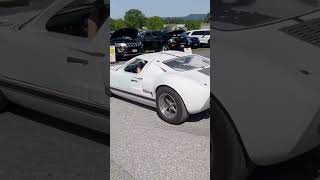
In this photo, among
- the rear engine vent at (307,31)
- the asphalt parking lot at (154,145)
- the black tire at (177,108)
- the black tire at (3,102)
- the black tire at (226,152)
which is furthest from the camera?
the black tire at (3,102)

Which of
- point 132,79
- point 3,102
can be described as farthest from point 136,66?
point 3,102

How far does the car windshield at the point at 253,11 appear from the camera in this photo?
1.98 m

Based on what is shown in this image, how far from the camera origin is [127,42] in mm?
2316

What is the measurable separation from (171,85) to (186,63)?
0.55ft

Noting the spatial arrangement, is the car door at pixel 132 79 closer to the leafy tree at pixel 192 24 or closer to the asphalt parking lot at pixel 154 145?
the asphalt parking lot at pixel 154 145

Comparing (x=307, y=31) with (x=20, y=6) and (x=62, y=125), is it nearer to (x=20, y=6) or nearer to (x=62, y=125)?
(x=62, y=125)

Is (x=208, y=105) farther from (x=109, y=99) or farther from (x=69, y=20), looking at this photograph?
(x=69, y=20)

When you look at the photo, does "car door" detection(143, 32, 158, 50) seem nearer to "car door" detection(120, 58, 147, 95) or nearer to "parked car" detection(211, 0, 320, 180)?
"car door" detection(120, 58, 147, 95)

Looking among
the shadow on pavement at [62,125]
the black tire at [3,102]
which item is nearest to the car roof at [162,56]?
the shadow on pavement at [62,125]

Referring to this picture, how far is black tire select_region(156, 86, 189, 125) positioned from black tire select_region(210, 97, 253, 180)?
269 millimetres

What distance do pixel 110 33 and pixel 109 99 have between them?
402mm

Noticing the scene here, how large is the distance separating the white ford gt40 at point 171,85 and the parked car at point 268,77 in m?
0.20

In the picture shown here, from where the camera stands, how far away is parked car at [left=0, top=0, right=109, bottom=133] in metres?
2.42

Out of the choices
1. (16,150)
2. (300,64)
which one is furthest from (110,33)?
(16,150)
